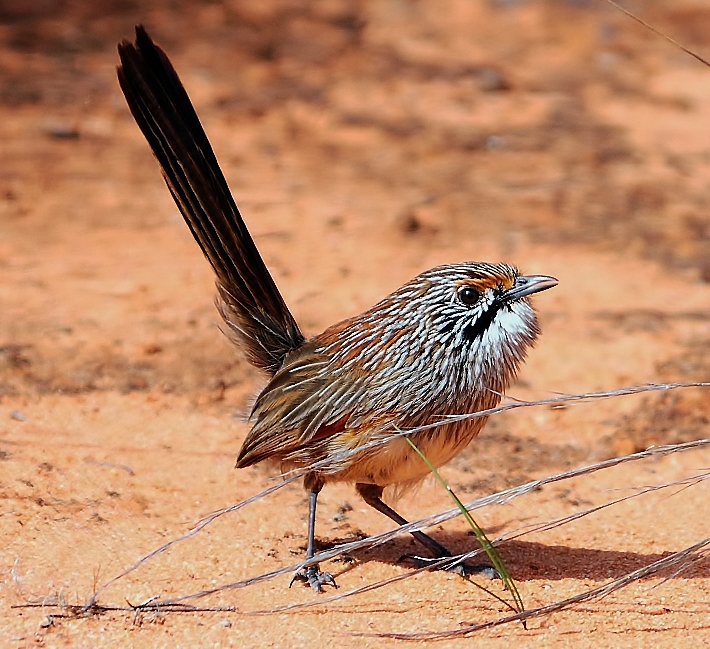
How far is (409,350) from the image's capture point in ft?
15.0

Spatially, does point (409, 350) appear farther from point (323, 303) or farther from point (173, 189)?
point (323, 303)

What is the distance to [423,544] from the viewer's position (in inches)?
197

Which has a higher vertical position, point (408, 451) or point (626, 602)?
point (408, 451)

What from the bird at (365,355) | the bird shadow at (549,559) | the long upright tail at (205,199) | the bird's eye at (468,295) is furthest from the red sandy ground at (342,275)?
the bird's eye at (468,295)

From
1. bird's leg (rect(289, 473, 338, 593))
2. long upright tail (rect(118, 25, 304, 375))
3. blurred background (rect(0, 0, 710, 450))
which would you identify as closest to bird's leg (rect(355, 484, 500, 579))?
bird's leg (rect(289, 473, 338, 593))

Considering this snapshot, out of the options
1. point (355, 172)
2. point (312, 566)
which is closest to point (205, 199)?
point (312, 566)

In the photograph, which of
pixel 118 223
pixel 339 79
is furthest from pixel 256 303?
pixel 339 79

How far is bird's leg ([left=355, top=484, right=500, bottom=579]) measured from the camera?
4.73m

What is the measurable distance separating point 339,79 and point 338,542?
8059 millimetres

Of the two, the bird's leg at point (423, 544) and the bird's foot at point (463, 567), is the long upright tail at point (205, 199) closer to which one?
the bird's leg at point (423, 544)

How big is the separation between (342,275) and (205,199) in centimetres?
328

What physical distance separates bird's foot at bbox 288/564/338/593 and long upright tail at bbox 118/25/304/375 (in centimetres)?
105

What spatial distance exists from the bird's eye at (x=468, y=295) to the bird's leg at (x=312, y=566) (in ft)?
3.27

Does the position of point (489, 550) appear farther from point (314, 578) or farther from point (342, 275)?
point (342, 275)
